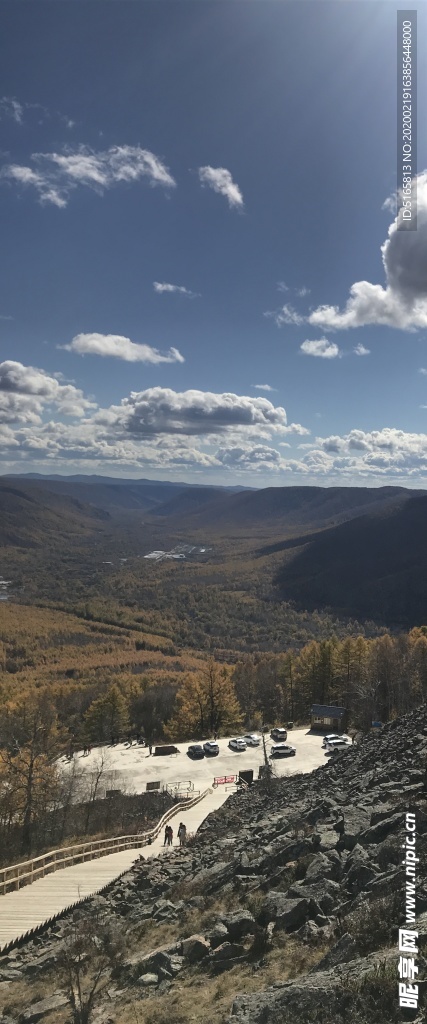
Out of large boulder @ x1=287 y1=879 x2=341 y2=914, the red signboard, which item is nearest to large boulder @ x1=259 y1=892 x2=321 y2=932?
large boulder @ x1=287 y1=879 x2=341 y2=914

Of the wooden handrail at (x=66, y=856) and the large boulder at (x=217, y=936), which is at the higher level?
the large boulder at (x=217, y=936)

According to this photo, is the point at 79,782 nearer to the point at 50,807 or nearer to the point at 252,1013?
the point at 50,807

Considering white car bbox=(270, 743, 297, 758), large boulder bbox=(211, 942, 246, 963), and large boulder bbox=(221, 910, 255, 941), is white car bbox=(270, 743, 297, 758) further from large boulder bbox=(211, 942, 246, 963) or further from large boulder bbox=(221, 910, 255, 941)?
large boulder bbox=(211, 942, 246, 963)

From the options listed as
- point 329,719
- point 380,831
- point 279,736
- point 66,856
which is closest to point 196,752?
point 279,736

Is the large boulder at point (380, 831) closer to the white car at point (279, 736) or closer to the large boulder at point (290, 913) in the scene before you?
the large boulder at point (290, 913)

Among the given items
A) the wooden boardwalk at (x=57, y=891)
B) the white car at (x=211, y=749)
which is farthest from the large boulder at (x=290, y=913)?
the white car at (x=211, y=749)

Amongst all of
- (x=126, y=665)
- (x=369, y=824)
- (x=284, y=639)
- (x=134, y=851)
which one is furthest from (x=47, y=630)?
(x=369, y=824)
